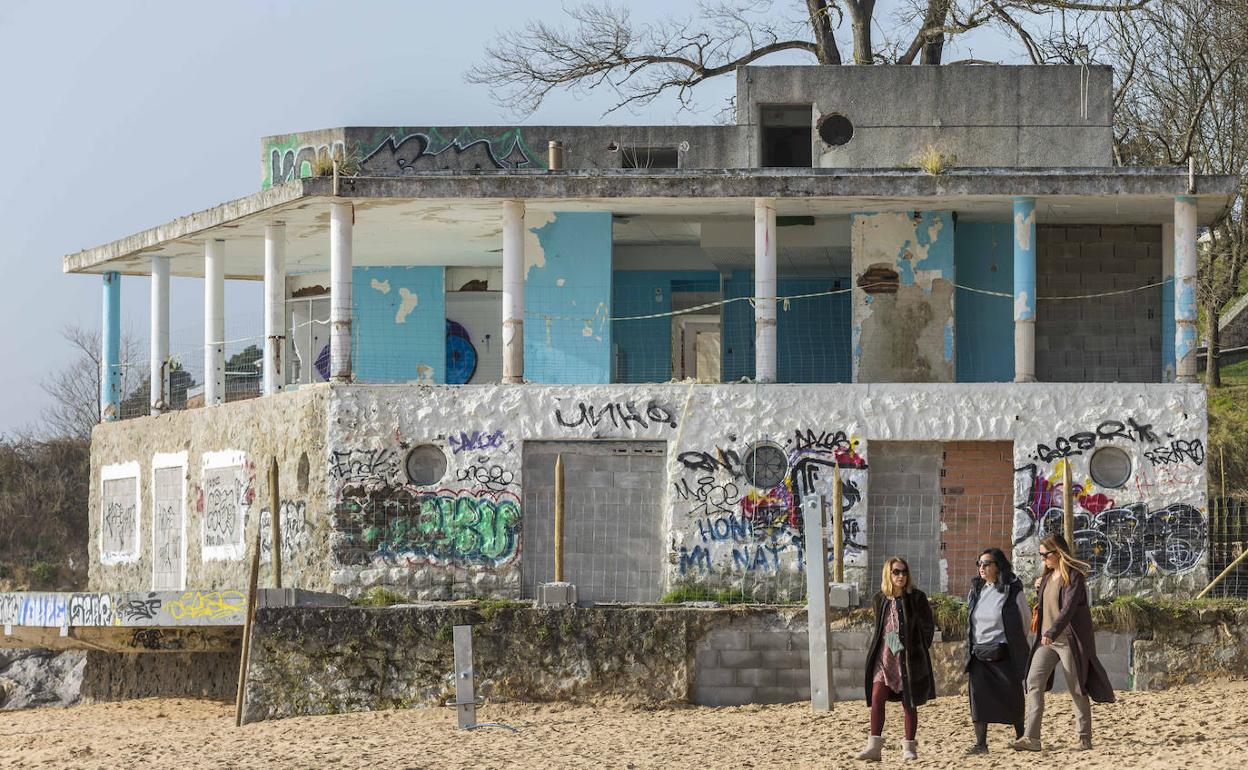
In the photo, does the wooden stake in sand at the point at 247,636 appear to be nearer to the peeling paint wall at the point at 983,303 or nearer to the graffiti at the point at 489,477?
the graffiti at the point at 489,477

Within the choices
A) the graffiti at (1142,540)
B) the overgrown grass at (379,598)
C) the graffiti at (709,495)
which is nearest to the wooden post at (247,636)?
the overgrown grass at (379,598)

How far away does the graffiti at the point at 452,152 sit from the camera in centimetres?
2511

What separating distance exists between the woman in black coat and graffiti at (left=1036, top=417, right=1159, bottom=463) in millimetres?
7419

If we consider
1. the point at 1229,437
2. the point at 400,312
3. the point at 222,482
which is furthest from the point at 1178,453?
the point at 222,482

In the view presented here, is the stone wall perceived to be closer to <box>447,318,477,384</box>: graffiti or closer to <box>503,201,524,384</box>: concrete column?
<box>503,201,524,384</box>: concrete column

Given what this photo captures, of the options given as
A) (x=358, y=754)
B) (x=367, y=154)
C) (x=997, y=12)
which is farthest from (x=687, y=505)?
(x=997, y=12)

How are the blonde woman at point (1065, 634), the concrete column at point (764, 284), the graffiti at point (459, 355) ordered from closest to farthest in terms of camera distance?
1. the blonde woman at point (1065, 634)
2. the concrete column at point (764, 284)
3. the graffiti at point (459, 355)

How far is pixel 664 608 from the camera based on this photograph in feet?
59.9

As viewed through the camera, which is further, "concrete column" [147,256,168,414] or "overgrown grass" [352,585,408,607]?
"concrete column" [147,256,168,414]

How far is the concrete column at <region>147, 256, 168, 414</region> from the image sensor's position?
2530 centimetres

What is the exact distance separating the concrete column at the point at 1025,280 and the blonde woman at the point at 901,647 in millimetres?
8357

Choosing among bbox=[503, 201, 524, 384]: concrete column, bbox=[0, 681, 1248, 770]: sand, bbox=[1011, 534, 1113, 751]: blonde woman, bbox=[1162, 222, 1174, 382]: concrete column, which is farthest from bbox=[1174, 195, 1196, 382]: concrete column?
bbox=[1011, 534, 1113, 751]: blonde woman

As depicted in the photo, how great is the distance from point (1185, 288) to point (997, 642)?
934 cm

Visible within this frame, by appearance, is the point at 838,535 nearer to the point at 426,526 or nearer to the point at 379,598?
the point at 426,526
